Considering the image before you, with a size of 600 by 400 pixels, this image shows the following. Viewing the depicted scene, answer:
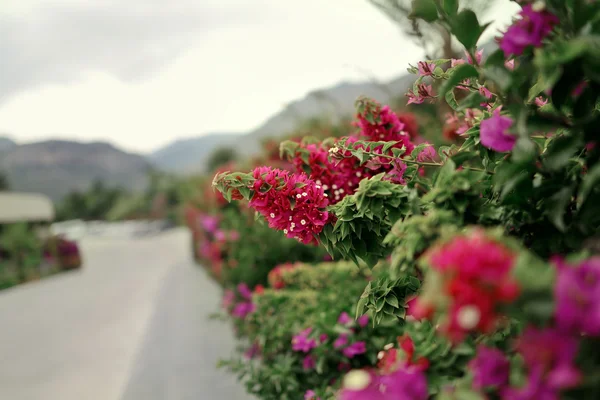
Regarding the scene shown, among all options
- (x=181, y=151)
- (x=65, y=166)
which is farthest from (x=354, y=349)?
(x=181, y=151)

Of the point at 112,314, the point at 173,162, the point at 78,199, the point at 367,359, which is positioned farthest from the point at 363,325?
the point at 173,162

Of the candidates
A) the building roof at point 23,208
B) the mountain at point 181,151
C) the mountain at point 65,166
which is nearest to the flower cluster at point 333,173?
the building roof at point 23,208

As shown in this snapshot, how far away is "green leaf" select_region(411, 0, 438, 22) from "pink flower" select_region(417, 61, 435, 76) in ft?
1.01

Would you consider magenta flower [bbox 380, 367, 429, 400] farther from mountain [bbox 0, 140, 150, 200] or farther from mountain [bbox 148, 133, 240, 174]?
mountain [bbox 148, 133, 240, 174]

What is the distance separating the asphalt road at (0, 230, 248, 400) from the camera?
331 centimetres

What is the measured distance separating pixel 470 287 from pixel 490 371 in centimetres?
16

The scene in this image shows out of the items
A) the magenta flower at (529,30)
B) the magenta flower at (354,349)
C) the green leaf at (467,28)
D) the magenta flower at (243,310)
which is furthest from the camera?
the magenta flower at (243,310)

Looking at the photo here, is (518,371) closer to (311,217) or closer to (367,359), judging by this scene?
(311,217)

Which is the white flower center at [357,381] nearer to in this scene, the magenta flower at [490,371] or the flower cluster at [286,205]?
the magenta flower at [490,371]

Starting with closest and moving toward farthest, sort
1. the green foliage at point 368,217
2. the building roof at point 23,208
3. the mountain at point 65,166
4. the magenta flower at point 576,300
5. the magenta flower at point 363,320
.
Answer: the magenta flower at point 576,300 → the green foliage at point 368,217 → the magenta flower at point 363,320 → the building roof at point 23,208 → the mountain at point 65,166

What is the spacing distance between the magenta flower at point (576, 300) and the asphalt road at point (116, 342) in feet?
8.96

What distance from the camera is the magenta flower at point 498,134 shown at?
752 mm

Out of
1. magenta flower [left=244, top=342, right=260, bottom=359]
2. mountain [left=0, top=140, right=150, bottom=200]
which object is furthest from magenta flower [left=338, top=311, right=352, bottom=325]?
mountain [left=0, top=140, right=150, bottom=200]

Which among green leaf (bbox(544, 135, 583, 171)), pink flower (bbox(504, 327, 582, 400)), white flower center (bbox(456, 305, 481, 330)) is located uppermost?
green leaf (bbox(544, 135, 583, 171))
